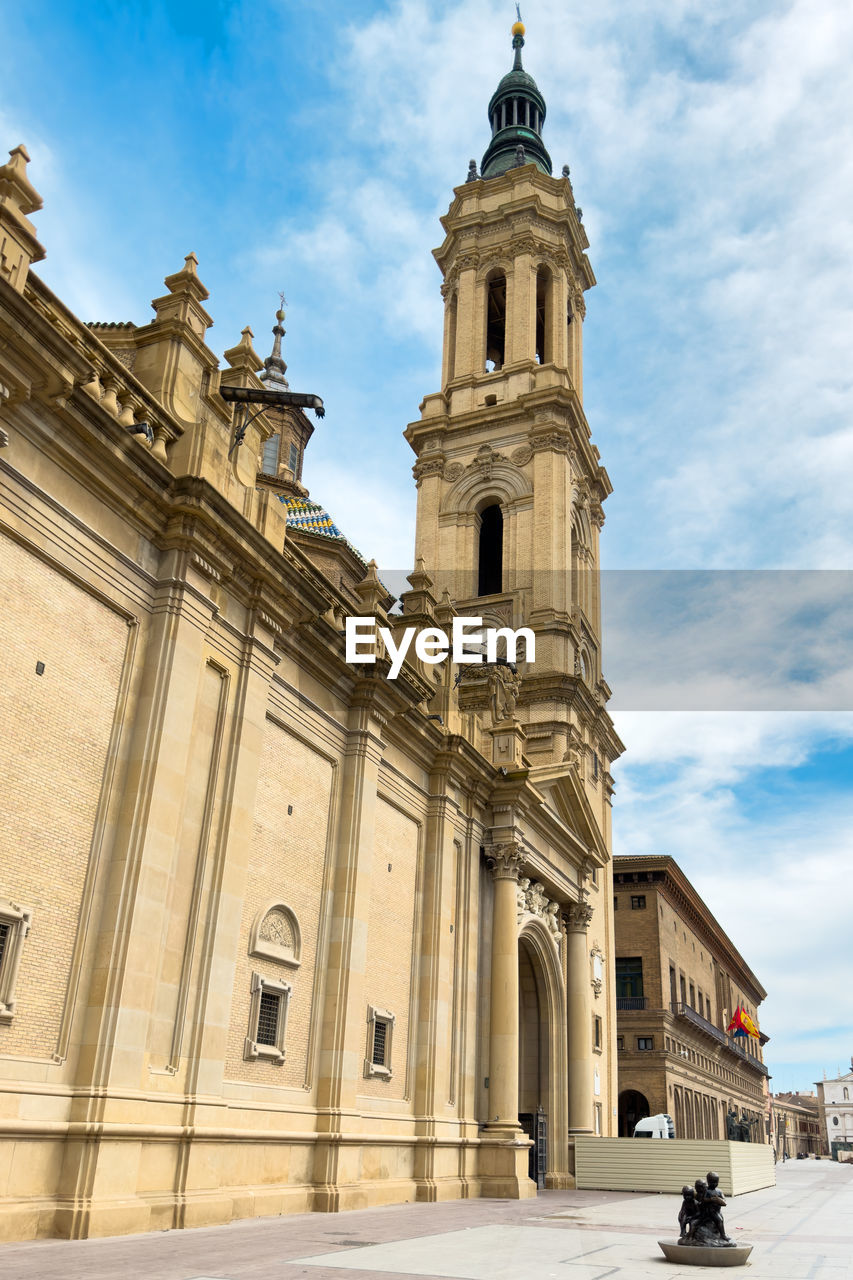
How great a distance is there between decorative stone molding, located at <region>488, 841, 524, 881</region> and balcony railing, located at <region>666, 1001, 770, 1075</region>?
35095mm

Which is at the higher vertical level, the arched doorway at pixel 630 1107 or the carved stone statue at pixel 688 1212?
the arched doorway at pixel 630 1107

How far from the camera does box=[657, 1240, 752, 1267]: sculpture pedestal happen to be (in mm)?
12969

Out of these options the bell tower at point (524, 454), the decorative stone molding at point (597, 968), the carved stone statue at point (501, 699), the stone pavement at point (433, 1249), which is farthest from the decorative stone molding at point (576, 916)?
the stone pavement at point (433, 1249)

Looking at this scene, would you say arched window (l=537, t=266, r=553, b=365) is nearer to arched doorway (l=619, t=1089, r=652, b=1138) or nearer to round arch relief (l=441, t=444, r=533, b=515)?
round arch relief (l=441, t=444, r=533, b=515)

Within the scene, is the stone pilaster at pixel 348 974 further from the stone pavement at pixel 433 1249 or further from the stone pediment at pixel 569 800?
the stone pediment at pixel 569 800

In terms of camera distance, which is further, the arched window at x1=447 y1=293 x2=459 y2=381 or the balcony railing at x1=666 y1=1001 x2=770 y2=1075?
the balcony railing at x1=666 y1=1001 x2=770 y2=1075

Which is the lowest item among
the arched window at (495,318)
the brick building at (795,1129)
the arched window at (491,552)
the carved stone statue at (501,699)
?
the brick building at (795,1129)

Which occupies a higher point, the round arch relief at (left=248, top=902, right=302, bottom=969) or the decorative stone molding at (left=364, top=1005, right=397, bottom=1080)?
the round arch relief at (left=248, top=902, right=302, bottom=969)

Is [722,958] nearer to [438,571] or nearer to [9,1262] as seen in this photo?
[438,571]

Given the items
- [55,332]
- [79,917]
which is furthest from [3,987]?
[55,332]

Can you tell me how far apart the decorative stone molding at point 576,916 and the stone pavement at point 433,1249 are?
13.5 meters

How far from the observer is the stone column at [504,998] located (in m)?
26.0

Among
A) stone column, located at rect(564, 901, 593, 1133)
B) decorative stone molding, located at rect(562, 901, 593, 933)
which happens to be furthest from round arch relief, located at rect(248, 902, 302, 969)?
decorative stone molding, located at rect(562, 901, 593, 933)

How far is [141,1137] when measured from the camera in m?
12.9
